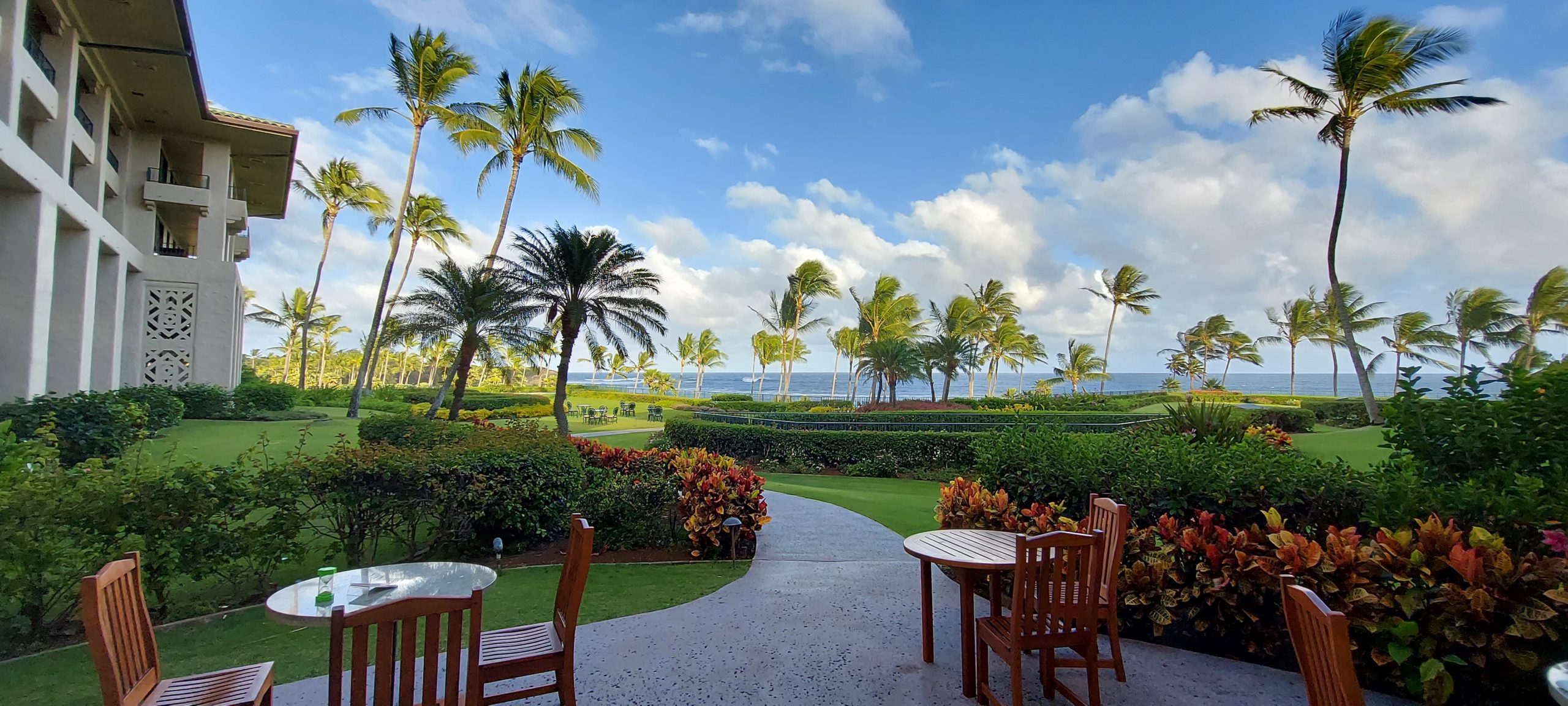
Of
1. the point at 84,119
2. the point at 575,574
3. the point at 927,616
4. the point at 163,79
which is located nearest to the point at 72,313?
the point at 84,119

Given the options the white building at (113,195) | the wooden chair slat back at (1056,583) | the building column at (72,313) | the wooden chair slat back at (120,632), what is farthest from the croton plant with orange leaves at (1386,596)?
the building column at (72,313)

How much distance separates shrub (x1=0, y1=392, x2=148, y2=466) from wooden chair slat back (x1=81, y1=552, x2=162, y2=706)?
9.87 m

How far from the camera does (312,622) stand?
8.83ft

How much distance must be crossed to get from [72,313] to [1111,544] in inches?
713

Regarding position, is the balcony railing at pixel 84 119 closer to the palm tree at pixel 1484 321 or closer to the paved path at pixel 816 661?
the paved path at pixel 816 661

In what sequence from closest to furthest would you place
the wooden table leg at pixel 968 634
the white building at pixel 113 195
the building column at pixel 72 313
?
the wooden table leg at pixel 968 634, the white building at pixel 113 195, the building column at pixel 72 313

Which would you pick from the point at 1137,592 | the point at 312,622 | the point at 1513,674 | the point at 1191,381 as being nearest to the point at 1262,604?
the point at 1137,592

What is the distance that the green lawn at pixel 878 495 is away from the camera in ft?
28.4

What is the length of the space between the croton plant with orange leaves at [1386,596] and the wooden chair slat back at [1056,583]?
126 cm

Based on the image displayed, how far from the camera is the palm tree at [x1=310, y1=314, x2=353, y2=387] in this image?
196 feet

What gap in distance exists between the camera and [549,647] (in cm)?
314

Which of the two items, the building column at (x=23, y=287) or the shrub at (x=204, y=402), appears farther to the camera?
the shrub at (x=204, y=402)

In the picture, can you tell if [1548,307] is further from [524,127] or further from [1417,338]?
[524,127]

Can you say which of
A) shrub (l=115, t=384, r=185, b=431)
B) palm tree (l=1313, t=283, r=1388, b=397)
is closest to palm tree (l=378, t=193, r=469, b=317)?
shrub (l=115, t=384, r=185, b=431)
